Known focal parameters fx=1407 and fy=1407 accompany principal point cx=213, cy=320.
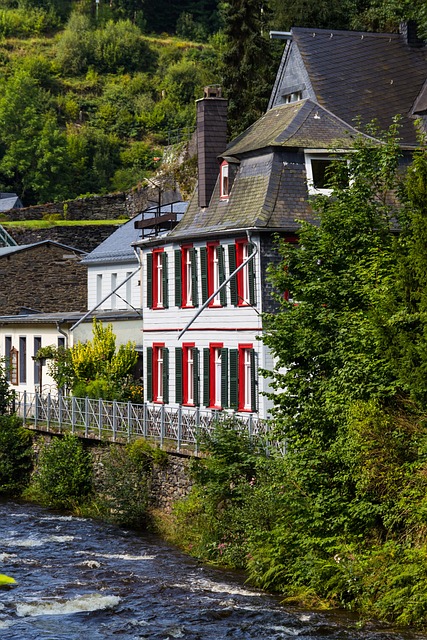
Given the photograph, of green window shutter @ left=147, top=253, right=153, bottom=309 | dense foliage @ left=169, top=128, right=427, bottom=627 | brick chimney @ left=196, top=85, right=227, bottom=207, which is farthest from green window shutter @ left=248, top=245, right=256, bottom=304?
dense foliage @ left=169, top=128, right=427, bottom=627

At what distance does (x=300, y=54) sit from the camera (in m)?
39.4

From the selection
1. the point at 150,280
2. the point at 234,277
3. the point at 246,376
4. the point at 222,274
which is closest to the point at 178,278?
the point at 150,280

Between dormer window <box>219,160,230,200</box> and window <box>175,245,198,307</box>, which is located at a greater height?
dormer window <box>219,160,230,200</box>

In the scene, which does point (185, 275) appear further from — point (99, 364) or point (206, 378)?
point (99, 364)

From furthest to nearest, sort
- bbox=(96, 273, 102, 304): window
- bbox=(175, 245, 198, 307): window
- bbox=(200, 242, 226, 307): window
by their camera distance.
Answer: bbox=(96, 273, 102, 304): window → bbox=(175, 245, 198, 307): window → bbox=(200, 242, 226, 307): window

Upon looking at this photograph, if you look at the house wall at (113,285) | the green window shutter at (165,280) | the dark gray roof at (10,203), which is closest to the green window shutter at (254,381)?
the green window shutter at (165,280)

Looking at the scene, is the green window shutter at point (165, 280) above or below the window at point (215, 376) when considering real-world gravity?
above

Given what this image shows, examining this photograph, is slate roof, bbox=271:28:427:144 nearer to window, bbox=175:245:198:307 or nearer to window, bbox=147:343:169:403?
window, bbox=175:245:198:307

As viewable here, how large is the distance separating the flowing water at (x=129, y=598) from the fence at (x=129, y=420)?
268 cm

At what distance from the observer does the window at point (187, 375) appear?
38.1m

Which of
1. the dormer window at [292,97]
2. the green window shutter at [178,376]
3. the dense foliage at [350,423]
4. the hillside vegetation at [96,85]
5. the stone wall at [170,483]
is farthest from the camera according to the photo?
the hillside vegetation at [96,85]

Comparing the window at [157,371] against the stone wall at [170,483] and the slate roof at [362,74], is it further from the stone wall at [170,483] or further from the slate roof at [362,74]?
the slate roof at [362,74]

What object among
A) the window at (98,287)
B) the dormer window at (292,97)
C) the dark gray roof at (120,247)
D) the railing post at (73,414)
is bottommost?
the railing post at (73,414)

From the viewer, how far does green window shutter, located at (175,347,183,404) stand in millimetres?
38688
